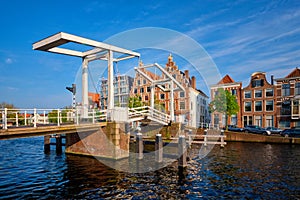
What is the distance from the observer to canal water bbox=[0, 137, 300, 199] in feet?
26.4

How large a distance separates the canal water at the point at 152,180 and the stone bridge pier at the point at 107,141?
3.04 feet

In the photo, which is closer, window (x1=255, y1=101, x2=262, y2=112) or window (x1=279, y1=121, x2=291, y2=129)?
window (x1=279, y1=121, x2=291, y2=129)

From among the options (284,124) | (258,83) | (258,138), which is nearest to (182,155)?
(258,138)

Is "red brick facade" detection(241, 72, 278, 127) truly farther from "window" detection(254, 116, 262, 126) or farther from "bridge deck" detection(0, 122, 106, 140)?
"bridge deck" detection(0, 122, 106, 140)

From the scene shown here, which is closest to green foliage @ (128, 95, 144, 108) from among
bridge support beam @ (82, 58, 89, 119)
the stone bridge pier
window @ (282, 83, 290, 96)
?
bridge support beam @ (82, 58, 89, 119)

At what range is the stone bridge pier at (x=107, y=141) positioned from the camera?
13609 millimetres

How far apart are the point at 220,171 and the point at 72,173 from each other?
7769 mm

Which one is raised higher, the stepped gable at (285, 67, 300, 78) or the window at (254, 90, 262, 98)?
the stepped gable at (285, 67, 300, 78)

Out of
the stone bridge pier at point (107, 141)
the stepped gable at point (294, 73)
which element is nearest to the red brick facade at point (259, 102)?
the stepped gable at point (294, 73)

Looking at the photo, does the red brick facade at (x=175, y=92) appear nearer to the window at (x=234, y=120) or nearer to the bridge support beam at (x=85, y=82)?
the window at (x=234, y=120)

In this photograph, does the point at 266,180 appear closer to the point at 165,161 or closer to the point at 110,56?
the point at 165,161

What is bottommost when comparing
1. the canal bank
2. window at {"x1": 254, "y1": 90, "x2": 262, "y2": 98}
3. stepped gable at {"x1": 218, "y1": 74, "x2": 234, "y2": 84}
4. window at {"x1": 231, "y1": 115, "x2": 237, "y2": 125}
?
the canal bank

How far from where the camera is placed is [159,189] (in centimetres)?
855

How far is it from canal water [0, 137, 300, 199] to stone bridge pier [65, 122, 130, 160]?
0.93 metres
